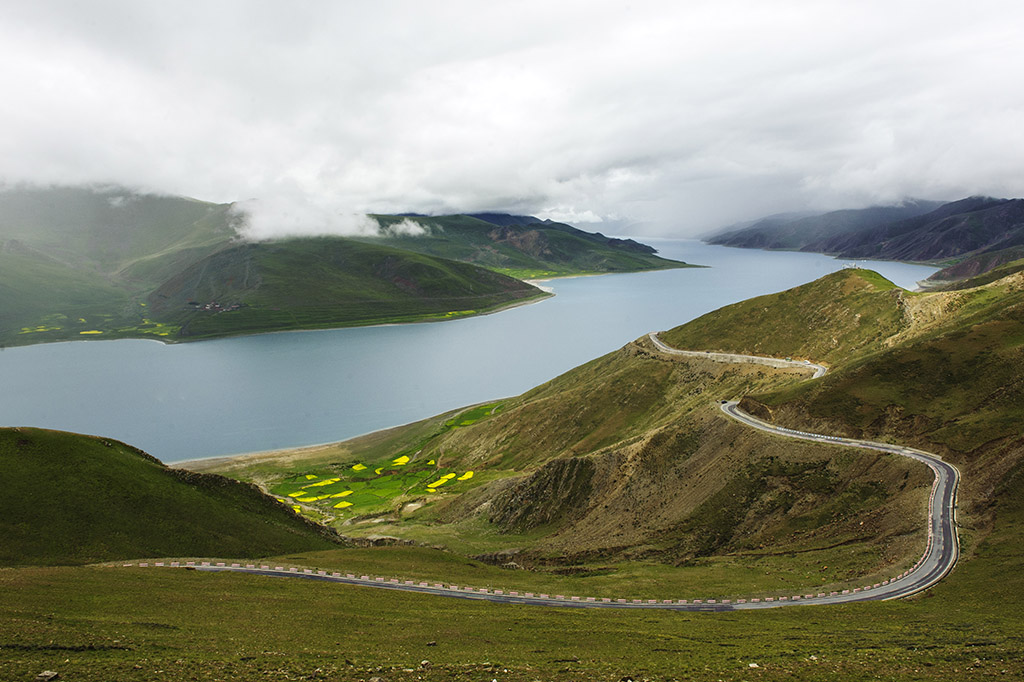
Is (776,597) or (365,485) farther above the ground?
(365,485)

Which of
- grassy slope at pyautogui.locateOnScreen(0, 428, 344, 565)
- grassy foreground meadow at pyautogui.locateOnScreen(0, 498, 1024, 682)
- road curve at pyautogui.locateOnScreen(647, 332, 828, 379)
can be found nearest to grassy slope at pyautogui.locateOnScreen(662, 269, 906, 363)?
road curve at pyautogui.locateOnScreen(647, 332, 828, 379)

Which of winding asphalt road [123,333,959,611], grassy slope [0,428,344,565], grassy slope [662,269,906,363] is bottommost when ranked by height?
winding asphalt road [123,333,959,611]

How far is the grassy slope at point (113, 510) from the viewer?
44438mm

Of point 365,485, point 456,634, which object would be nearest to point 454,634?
point 456,634

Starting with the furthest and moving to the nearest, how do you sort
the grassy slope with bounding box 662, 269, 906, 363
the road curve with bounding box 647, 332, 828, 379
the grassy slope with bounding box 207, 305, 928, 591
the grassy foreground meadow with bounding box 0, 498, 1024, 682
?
the grassy slope with bounding box 662, 269, 906, 363 < the road curve with bounding box 647, 332, 828, 379 < the grassy slope with bounding box 207, 305, 928, 591 < the grassy foreground meadow with bounding box 0, 498, 1024, 682

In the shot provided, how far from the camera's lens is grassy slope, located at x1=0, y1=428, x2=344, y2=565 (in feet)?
146

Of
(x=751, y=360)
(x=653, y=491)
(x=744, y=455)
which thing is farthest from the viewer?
(x=751, y=360)

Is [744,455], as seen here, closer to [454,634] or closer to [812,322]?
[454,634]

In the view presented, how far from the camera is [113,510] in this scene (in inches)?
1932

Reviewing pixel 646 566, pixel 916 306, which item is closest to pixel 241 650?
pixel 646 566

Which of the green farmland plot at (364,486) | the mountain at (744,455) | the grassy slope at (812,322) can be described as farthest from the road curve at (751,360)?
the green farmland plot at (364,486)

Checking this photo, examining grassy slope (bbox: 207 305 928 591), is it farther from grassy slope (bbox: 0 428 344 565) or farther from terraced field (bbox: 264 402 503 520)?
grassy slope (bbox: 0 428 344 565)

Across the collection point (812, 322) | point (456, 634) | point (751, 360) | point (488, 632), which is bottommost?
point (488, 632)

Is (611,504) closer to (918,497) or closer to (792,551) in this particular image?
(792,551)
